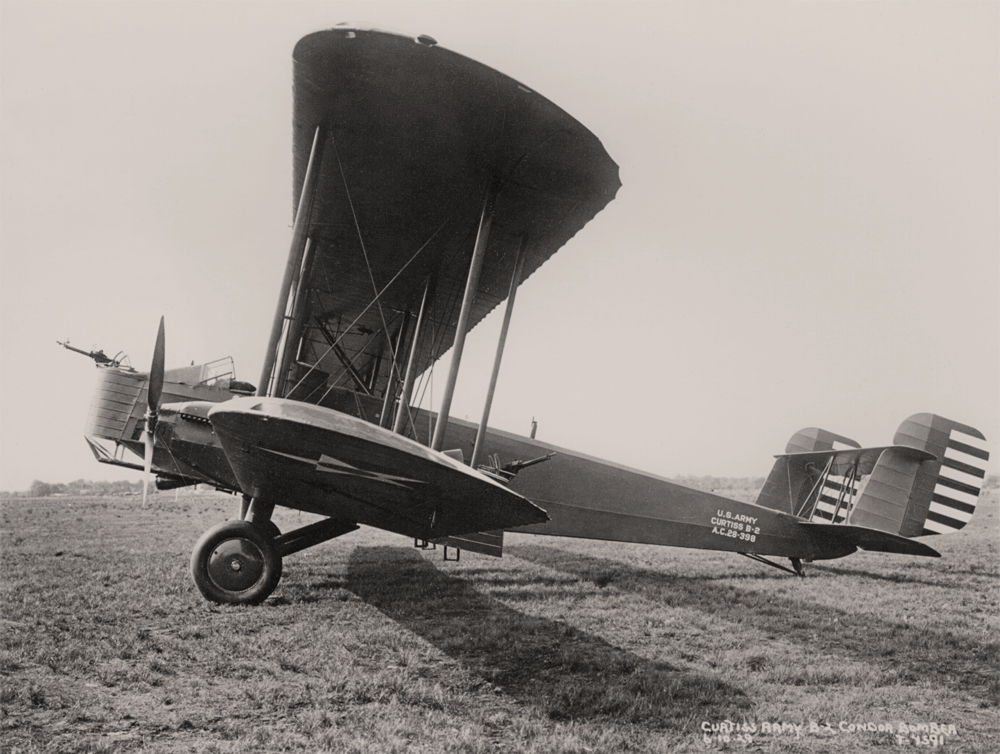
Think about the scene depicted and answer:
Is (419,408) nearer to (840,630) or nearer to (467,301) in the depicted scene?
(467,301)

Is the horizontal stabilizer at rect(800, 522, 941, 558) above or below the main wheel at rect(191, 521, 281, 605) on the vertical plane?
above

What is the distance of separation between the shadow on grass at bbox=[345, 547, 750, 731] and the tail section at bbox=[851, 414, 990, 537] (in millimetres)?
5304

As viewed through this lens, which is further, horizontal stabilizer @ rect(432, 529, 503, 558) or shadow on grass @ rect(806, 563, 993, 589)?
shadow on grass @ rect(806, 563, 993, 589)

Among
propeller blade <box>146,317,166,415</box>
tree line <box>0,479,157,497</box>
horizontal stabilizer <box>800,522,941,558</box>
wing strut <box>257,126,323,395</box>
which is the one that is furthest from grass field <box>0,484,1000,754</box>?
tree line <box>0,479,157,497</box>

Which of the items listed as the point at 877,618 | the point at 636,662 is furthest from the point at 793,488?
the point at 636,662

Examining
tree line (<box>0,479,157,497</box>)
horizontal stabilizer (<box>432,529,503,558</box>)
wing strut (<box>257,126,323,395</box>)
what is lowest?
tree line (<box>0,479,157,497</box>)

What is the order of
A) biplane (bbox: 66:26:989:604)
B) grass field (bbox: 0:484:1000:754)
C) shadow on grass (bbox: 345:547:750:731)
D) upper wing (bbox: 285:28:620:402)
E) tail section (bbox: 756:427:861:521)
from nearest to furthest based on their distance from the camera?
1. grass field (bbox: 0:484:1000:754)
2. shadow on grass (bbox: 345:547:750:731)
3. biplane (bbox: 66:26:989:604)
4. upper wing (bbox: 285:28:620:402)
5. tail section (bbox: 756:427:861:521)

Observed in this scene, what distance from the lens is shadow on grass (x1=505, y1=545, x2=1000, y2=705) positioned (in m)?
4.42

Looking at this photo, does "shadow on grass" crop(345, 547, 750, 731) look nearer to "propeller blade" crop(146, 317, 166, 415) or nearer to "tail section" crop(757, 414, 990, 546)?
"propeller blade" crop(146, 317, 166, 415)

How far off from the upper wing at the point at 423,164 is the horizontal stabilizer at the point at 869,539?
16.1 feet

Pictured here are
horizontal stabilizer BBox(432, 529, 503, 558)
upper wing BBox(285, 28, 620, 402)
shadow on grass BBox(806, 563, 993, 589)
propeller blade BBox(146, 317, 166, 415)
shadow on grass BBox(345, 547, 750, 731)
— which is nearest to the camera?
shadow on grass BBox(345, 547, 750, 731)

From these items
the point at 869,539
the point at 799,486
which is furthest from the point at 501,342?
the point at 799,486

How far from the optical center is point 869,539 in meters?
7.55

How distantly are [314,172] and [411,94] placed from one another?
0.91 meters
